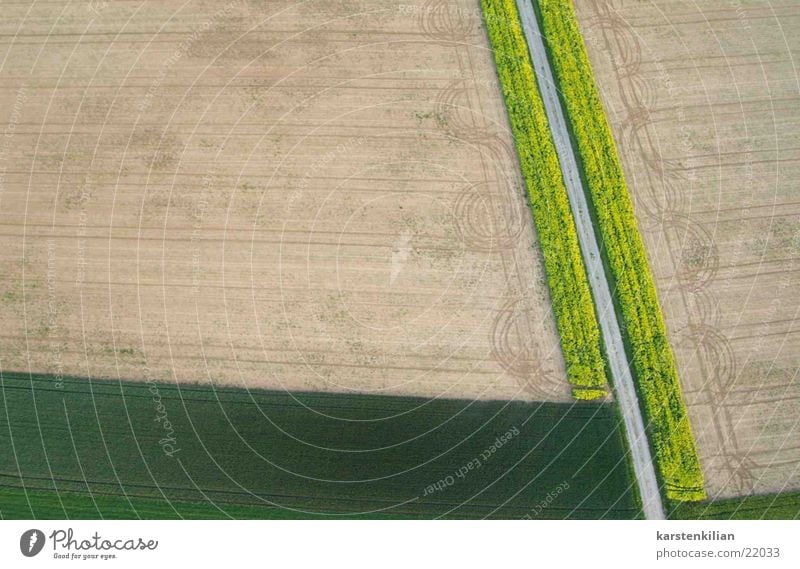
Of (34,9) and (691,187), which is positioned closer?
(691,187)

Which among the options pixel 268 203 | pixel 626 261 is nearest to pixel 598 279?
pixel 626 261

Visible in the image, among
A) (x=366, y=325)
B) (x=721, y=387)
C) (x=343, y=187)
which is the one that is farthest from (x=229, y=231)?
(x=721, y=387)
